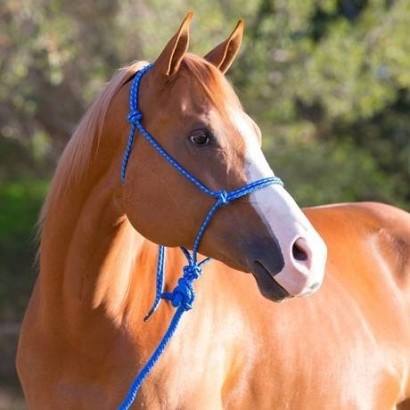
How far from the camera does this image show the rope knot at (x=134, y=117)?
319 cm

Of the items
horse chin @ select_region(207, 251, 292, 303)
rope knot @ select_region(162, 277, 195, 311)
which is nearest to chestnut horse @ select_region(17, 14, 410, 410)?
horse chin @ select_region(207, 251, 292, 303)

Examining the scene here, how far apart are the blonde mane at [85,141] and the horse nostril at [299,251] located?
782 millimetres

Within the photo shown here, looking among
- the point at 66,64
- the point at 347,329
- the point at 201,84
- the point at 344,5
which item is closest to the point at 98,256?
the point at 201,84

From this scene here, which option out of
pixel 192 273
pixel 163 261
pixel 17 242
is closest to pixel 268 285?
pixel 192 273

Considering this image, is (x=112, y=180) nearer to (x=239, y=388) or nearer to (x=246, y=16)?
(x=239, y=388)

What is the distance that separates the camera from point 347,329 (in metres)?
4.08

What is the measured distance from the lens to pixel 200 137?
3064 millimetres

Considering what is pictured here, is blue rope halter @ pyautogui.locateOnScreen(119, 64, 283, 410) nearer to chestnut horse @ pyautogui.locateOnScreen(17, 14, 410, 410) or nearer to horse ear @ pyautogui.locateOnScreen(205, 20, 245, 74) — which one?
chestnut horse @ pyautogui.locateOnScreen(17, 14, 410, 410)

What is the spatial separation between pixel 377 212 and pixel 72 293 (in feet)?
5.99

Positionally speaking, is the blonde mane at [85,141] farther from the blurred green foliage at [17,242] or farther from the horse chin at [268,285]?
the blurred green foliage at [17,242]

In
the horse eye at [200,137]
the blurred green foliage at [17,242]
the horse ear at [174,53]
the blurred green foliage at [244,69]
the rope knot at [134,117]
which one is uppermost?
the horse ear at [174,53]

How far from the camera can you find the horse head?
2.88m

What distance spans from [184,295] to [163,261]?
0.58ft

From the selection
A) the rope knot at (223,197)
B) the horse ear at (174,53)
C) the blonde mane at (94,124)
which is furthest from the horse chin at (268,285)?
the horse ear at (174,53)
